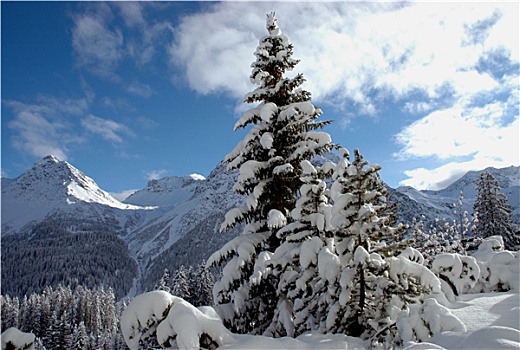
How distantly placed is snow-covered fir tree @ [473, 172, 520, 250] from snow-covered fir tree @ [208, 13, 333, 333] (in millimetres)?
29779

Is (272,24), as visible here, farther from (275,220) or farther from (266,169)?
(275,220)

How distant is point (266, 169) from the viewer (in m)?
9.77

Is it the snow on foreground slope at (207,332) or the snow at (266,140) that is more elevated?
the snow at (266,140)

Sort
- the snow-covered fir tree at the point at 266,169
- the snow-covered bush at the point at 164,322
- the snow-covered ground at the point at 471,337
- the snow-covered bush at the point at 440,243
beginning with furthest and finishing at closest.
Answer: the snow-covered bush at the point at 440,243 → the snow-covered fir tree at the point at 266,169 → the snow-covered bush at the point at 164,322 → the snow-covered ground at the point at 471,337

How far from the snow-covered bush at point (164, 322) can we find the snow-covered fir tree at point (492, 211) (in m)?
34.8

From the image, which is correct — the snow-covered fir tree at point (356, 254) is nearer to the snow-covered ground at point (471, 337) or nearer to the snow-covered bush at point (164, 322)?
the snow-covered ground at point (471, 337)

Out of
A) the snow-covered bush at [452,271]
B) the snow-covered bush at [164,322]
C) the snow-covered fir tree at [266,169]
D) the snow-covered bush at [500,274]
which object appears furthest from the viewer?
the snow-covered bush at [500,274]

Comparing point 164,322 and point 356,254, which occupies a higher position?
point 356,254

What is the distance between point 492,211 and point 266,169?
32311mm

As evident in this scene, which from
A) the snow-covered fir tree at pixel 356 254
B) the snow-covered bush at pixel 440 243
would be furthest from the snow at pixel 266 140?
the snow-covered bush at pixel 440 243

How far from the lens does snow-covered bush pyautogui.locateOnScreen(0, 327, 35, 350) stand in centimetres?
513

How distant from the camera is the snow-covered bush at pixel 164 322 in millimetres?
4055

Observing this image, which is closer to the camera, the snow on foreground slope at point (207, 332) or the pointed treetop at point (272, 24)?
the snow on foreground slope at point (207, 332)

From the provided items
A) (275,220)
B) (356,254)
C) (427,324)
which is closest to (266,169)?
(275,220)
